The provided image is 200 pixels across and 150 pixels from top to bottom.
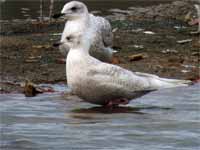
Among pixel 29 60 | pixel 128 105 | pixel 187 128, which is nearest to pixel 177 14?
pixel 29 60

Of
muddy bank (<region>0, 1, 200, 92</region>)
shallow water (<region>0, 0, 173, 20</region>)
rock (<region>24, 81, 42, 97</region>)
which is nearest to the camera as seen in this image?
rock (<region>24, 81, 42, 97</region>)

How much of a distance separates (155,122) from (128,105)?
1.25 m

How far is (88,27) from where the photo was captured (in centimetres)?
1178

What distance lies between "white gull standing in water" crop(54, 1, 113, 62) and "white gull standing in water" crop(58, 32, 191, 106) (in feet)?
1.84

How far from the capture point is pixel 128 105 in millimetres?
9969

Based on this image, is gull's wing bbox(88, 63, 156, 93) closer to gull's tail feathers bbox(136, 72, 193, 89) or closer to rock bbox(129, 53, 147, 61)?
gull's tail feathers bbox(136, 72, 193, 89)

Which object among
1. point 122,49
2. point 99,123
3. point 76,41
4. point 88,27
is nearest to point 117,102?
point 76,41

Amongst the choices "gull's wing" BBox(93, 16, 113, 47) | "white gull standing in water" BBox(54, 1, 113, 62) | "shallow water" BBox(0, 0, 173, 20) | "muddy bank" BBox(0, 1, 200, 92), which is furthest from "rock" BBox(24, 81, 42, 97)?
"shallow water" BBox(0, 0, 173, 20)

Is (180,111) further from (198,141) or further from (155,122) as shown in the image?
(198,141)

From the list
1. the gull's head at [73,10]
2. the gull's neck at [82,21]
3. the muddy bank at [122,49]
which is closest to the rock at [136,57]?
the muddy bank at [122,49]

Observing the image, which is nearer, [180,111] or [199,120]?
[199,120]

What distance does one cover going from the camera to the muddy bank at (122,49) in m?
12.1

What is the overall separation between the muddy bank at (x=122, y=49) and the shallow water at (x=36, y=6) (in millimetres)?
2285

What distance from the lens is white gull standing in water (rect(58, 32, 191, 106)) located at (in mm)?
9406
